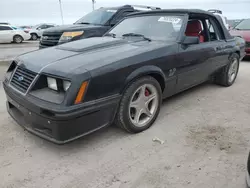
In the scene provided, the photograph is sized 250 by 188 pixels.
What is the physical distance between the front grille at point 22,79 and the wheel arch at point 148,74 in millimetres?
1060

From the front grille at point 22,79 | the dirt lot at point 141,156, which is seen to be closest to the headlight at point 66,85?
the front grille at point 22,79

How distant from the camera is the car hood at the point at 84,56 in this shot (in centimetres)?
249

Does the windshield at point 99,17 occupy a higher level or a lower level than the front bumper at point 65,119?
higher

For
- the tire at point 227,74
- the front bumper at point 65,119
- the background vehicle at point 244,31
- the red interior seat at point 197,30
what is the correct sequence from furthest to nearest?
the background vehicle at point 244,31, the tire at point 227,74, the red interior seat at point 197,30, the front bumper at point 65,119

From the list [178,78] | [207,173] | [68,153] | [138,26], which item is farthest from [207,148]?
[138,26]

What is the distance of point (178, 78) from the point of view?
350 cm

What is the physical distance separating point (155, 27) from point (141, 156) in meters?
2.08

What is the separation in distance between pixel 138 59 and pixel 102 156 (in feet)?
3.98

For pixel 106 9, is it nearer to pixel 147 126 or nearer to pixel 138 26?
pixel 138 26

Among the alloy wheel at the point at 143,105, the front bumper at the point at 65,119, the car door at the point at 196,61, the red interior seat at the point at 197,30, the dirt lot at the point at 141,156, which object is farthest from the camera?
the red interior seat at the point at 197,30

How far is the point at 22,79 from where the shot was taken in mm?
2740

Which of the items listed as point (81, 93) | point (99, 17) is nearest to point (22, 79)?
point (81, 93)

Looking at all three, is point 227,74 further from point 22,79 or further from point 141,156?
point 22,79

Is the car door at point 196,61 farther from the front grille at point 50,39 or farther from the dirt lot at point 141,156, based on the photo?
the front grille at point 50,39
